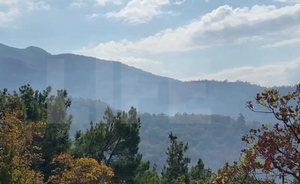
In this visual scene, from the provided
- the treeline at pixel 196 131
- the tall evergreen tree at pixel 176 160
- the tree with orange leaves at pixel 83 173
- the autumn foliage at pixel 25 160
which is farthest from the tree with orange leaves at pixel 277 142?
the treeline at pixel 196 131

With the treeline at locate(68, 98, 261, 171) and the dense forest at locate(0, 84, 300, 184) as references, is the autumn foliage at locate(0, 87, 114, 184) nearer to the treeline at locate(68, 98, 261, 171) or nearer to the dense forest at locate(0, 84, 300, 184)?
the dense forest at locate(0, 84, 300, 184)

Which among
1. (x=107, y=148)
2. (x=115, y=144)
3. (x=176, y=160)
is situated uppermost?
(x=115, y=144)

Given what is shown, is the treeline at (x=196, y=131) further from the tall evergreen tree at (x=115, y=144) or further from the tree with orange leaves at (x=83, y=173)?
the tree with orange leaves at (x=83, y=173)

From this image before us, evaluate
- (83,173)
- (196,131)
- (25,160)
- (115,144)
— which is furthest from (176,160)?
(196,131)

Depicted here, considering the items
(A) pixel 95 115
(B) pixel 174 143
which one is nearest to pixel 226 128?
(A) pixel 95 115

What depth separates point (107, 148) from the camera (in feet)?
56.3

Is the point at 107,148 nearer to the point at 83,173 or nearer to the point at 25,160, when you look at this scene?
the point at 83,173

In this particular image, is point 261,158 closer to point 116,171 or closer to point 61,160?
point 61,160

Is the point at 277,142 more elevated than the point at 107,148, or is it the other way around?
the point at 277,142

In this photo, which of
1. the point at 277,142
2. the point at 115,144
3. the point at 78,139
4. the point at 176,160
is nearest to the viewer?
the point at 277,142

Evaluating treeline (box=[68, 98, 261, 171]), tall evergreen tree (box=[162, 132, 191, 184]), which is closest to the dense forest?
tall evergreen tree (box=[162, 132, 191, 184])

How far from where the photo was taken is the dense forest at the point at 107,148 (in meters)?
3.11

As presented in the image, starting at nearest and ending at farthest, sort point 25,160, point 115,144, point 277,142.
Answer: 1. point 277,142
2. point 25,160
3. point 115,144

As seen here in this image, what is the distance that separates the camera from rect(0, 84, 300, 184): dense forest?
10.2 ft
